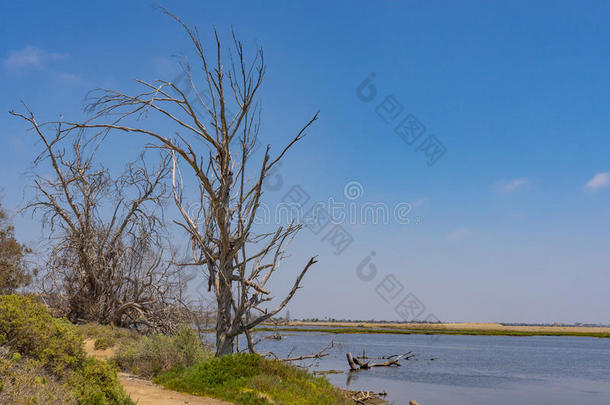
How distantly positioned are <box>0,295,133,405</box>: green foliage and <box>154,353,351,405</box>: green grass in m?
2.62

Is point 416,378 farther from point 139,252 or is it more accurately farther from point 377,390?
point 139,252

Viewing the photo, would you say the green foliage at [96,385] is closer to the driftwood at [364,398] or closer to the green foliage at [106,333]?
the green foliage at [106,333]

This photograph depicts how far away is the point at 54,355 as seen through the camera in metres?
7.98

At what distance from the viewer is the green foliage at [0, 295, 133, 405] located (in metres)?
7.51

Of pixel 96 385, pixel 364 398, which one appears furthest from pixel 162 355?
pixel 364 398

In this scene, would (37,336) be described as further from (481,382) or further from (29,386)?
(481,382)

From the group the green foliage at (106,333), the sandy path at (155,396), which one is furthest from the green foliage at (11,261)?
the sandy path at (155,396)

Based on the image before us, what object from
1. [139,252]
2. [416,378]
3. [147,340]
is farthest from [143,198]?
[416,378]

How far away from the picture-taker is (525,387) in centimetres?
2883

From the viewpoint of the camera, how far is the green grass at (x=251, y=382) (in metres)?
10.3

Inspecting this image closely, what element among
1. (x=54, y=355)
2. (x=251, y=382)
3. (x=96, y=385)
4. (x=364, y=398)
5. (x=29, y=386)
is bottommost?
(x=364, y=398)

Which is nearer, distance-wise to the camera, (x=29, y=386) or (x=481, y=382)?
(x=29, y=386)

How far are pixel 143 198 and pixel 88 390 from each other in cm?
1776

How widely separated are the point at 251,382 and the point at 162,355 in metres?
4.38
